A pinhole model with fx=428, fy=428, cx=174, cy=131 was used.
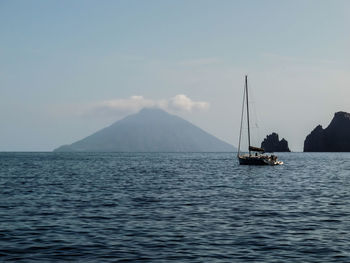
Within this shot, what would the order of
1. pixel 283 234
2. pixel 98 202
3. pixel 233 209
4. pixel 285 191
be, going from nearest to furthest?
pixel 283 234
pixel 233 209
pixel 98 202
pixel 285 191

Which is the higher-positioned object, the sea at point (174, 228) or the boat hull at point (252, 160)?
the boat hull at point (252, 160)

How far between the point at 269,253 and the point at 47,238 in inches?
352

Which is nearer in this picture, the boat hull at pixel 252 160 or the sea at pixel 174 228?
Answer: the sea at pixel 174 228

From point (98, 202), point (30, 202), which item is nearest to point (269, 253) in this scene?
point (98, 202)

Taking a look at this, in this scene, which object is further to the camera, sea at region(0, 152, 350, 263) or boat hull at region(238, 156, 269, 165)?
boat hull at region(238, 156, 269, 165)

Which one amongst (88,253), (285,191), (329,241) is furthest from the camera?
(285,191)

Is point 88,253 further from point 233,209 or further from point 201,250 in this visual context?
point 233,209

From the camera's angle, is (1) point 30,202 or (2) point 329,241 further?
(1) point 30,202

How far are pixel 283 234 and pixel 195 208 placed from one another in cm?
845

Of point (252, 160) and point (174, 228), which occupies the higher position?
point (252, 160)

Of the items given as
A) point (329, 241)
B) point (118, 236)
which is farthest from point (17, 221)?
point (329, 241)

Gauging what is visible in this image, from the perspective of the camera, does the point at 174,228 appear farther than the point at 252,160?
No

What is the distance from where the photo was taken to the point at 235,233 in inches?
730

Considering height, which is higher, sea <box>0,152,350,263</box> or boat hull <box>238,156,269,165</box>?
boat hull <box>238,156,269,165</box>
